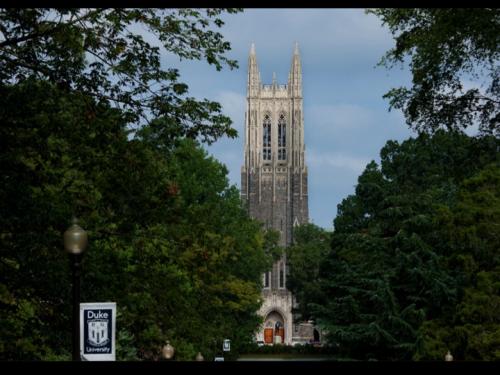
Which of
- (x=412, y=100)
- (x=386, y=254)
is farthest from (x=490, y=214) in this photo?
(x=412, y=100)

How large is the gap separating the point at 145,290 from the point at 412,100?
6.10 metres

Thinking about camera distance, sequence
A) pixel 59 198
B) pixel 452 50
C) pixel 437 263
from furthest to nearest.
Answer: pixel 437 263
pixel 59 198
pixel 452 50

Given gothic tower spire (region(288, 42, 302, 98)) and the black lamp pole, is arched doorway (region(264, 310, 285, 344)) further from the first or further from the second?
the black lamp pole

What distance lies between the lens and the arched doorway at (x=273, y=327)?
15112cm

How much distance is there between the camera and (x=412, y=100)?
778 inches

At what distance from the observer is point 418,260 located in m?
50.8

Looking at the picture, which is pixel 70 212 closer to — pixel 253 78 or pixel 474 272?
pixel 474 272

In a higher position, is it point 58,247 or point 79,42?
point 79,42

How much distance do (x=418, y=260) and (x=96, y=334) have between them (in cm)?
3131

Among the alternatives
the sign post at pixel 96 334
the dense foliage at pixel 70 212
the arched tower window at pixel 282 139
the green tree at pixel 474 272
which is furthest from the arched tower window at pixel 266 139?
the sign post at pixel 96 334

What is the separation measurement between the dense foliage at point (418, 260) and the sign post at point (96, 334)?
6.92 metres

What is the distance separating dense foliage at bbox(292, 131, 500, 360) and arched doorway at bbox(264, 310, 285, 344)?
253ft

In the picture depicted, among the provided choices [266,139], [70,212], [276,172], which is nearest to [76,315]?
[70,212]

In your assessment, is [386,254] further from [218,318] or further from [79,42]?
[79,42]
